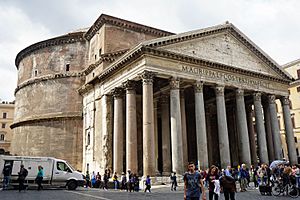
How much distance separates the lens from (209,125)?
23.2 m

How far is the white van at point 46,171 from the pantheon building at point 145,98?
3040 millimetres

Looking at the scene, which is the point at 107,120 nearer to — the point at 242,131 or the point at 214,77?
the point at 214,77

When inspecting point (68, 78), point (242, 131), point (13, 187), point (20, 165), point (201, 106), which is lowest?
point (13, 187)

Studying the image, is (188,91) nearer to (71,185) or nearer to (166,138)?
(166,138)

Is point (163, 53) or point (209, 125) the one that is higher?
point (163, 53)

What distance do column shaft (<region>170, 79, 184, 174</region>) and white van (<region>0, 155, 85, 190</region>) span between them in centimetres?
476

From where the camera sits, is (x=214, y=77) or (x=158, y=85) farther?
(x=158, y=85)

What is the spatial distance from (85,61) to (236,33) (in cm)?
1236

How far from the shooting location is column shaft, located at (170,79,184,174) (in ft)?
48.0

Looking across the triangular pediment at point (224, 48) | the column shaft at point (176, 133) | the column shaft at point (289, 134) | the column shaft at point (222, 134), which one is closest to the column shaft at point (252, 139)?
the column shaft at point (289, 134)

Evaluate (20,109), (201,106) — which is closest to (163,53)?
(201,106)

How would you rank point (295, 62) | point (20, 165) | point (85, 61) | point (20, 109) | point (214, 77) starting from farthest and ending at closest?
point (295, 62) < point (20, 109) < point (85, 61) < point (214, 77) < point (20, 165)

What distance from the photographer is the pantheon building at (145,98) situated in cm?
1568

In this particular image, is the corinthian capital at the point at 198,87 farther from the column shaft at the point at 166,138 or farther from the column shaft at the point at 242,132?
the column shaft at the point at 242,132
